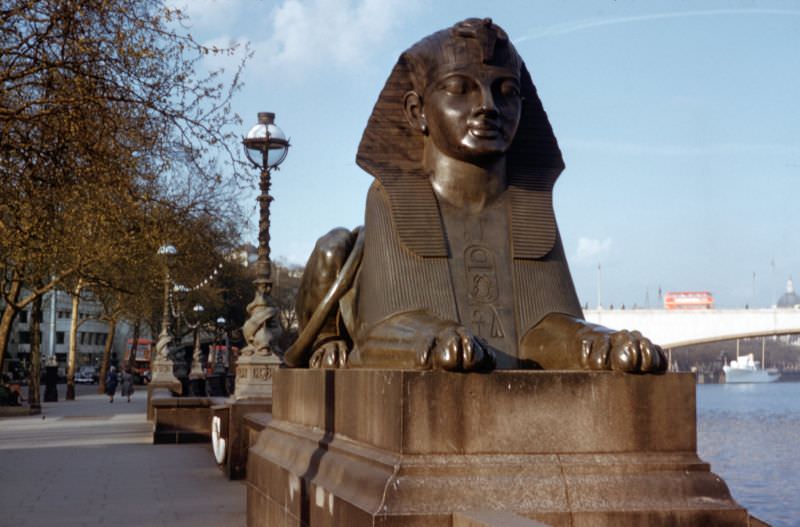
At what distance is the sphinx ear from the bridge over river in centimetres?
7018

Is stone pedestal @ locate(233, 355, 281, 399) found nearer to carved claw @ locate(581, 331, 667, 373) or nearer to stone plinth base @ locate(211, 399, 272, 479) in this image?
stone plinth base @ locate(211, 399, 272, 479)

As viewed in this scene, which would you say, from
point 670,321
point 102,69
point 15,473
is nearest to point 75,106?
point 102,69

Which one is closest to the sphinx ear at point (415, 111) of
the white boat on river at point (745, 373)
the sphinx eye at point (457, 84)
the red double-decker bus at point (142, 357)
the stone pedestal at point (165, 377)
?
the sphinx eye at point (457, 84)

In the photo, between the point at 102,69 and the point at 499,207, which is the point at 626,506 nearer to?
the point at 499,207

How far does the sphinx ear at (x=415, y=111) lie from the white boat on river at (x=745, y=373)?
169709 mm

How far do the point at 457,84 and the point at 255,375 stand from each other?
9711 mm

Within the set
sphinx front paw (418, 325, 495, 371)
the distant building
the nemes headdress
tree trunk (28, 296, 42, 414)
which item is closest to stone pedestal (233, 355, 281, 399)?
the nemes headdress

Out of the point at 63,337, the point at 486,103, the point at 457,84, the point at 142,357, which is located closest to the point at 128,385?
the point at 457,84

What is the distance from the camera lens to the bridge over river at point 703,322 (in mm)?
74875

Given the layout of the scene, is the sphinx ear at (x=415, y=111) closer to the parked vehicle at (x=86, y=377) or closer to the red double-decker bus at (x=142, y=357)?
the red double-decker bus at (x=142, y=357)

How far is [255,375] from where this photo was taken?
14.6 metres

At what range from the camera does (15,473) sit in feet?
45.0

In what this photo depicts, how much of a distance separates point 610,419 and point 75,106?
394 inches

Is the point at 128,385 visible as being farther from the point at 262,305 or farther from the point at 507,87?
the point at 507,87
